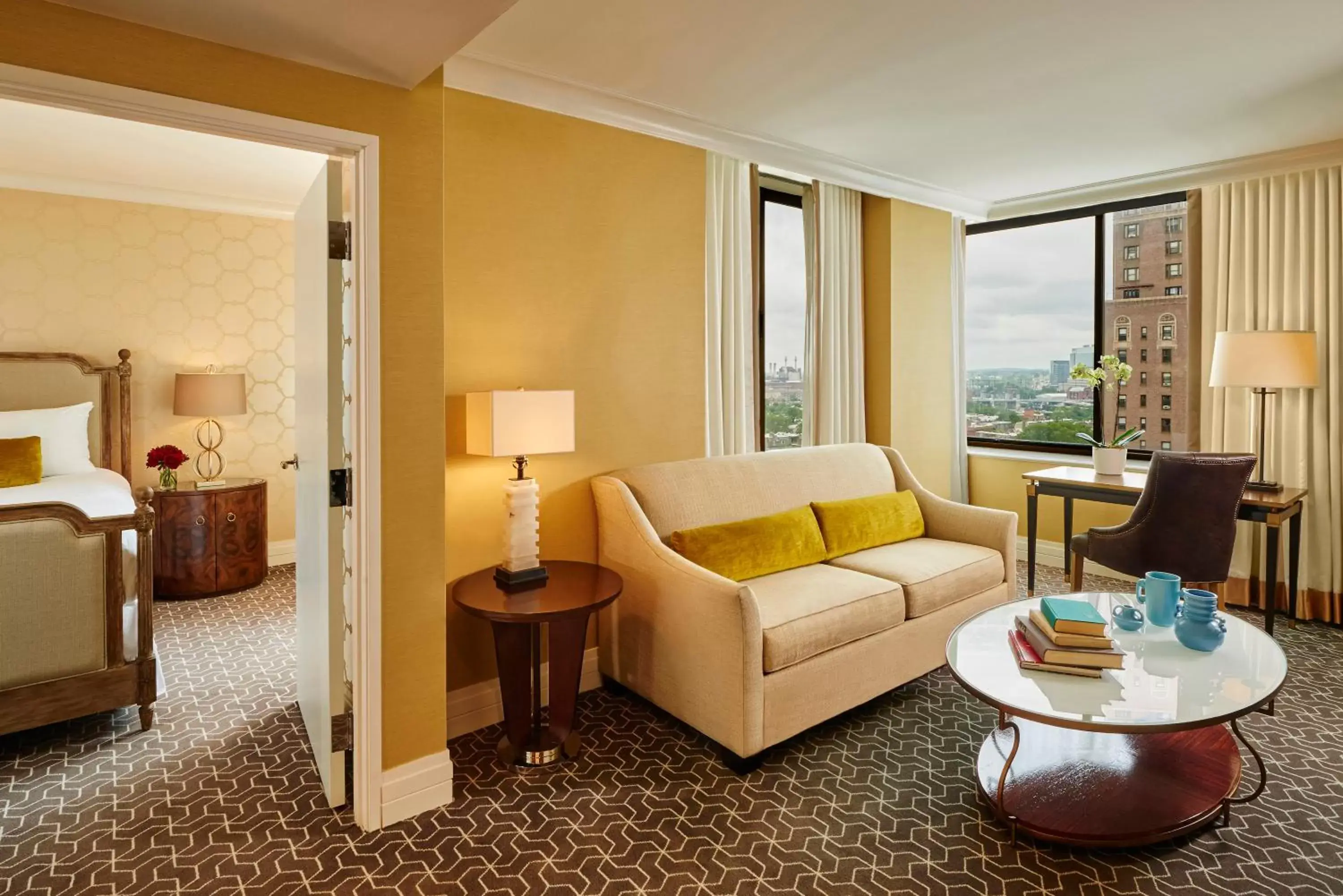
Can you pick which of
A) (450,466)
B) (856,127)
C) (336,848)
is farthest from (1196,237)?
(336,848)

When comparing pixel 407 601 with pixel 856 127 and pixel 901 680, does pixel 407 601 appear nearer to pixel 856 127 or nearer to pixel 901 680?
pixel 901 680

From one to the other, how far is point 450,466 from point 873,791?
1882 millimetres

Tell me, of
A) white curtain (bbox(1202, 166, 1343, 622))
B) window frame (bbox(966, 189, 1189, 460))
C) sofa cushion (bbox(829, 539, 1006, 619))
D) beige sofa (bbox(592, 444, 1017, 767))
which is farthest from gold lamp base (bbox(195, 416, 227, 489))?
white curtain (bbox(1202, 166, 1343, 622))

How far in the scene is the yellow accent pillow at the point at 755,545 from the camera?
3.05 metres

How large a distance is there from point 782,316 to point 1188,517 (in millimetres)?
2345

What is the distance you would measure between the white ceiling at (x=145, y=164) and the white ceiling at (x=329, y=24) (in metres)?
1.39

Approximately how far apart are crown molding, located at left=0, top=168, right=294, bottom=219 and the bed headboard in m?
0.95

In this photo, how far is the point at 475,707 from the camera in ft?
9.85

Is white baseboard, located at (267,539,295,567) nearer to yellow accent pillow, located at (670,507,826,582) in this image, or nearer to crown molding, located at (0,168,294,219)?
crown molding, located at (0,168,294,219)

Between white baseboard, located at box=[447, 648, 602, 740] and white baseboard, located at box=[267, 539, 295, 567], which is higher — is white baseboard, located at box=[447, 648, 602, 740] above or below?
below

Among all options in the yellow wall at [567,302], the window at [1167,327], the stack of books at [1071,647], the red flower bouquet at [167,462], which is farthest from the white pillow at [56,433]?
the window at [1167,327]

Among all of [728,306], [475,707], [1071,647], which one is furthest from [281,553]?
[1071,647]

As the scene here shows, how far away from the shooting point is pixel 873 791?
2.47m

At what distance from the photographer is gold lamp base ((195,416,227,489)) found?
501 centimetres
